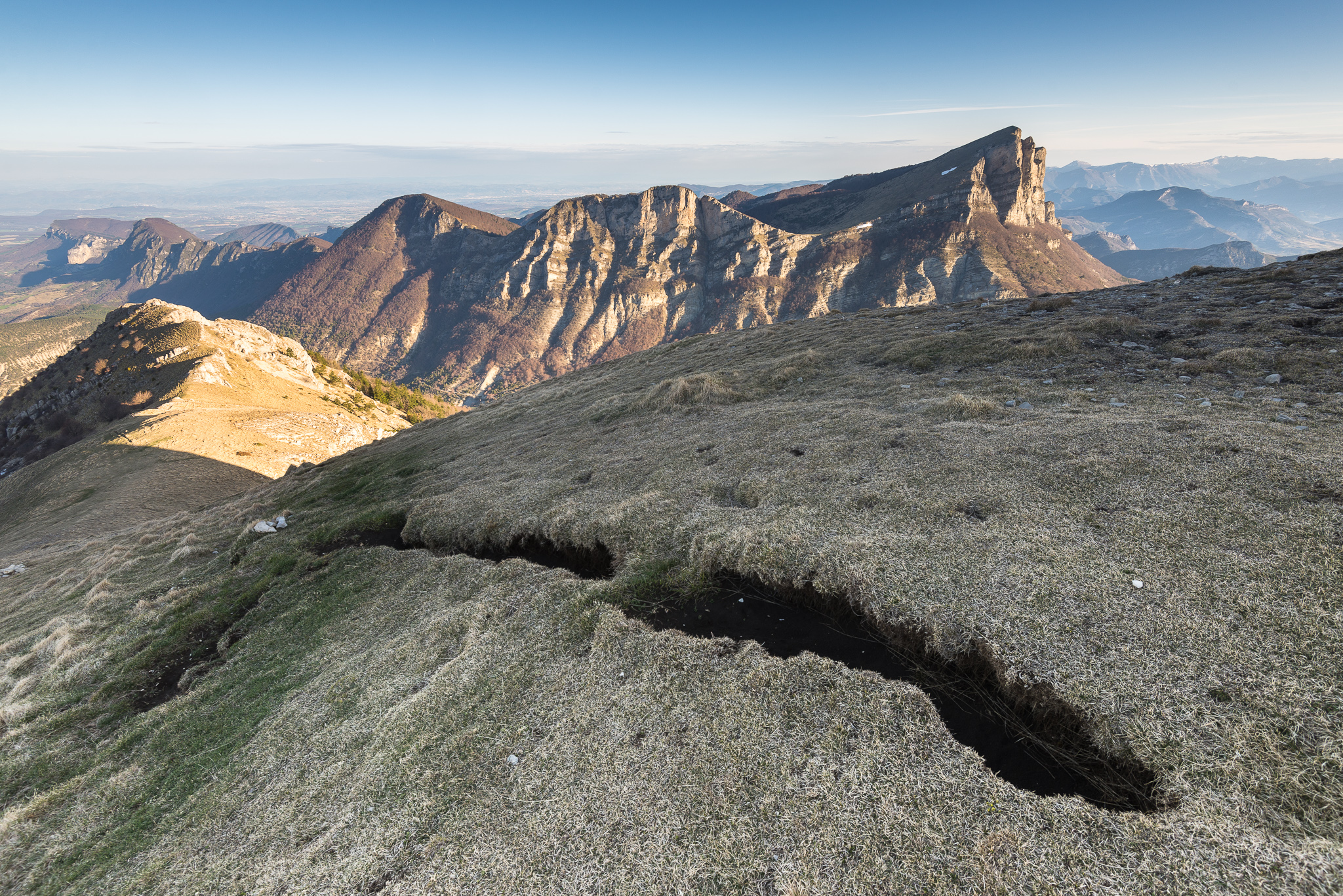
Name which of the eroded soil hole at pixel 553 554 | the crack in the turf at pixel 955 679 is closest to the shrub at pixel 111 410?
the eroded soil hole at pixel 553 554

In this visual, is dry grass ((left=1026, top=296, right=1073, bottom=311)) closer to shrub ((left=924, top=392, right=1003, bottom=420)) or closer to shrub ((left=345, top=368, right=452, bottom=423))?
shrub ((left=924, top=392, right=1003, bottom=420))

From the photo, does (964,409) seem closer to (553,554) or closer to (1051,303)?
(553,554)

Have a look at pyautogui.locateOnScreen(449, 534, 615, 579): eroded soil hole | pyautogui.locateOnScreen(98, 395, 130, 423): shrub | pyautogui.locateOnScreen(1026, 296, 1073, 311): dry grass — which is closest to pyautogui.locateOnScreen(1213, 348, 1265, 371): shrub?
pyautogui.locateOnScreen(1026, 296, 1073, 311): dry grass

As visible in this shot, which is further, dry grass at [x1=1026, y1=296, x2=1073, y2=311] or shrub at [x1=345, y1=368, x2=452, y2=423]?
shrub at [x1=345, y1=368, x2=452, y2=423]

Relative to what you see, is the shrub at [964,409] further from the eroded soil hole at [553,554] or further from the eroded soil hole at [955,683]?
the eroded soil hole at [553,554]

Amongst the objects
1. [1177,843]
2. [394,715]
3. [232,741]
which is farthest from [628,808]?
[232,741]

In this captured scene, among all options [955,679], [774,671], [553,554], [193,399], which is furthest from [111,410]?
[955,679]
